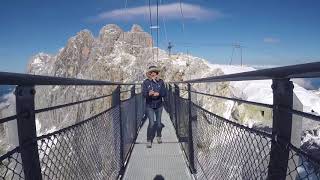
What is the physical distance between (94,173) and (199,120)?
178 centimetres

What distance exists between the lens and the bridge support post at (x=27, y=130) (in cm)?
201

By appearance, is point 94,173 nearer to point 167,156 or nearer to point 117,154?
point 117,154

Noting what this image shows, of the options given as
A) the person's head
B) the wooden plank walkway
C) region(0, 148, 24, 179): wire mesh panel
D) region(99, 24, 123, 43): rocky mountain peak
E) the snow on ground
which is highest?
region(99, 24, 123, 43): rocky mountain peak

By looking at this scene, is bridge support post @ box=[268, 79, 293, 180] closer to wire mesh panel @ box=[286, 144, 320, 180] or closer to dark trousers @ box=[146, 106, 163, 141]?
wire mesh panel @ box=[286, 144, 320, 180]

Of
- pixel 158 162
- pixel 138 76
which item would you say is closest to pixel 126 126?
pixel 158 162

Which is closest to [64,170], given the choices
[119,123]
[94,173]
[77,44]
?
[94,173]

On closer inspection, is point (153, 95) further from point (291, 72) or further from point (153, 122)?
point (291, 72)

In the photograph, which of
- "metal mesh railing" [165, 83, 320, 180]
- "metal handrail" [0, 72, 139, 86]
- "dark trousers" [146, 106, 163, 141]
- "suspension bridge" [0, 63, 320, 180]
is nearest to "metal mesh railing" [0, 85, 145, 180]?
"suspension bridge" [0, 63, 320, 180]

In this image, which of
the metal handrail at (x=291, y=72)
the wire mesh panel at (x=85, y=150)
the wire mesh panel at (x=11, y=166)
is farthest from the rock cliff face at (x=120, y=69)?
the metal handrail at (x=291, y=72)

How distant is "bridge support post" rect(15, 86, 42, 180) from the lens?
2014mm

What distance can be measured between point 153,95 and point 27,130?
620 cm

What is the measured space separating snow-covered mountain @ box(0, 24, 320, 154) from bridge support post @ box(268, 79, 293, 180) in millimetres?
1363

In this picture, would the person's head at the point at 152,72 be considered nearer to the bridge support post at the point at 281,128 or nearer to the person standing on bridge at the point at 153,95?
the person standing on bridge at the point at 153,95

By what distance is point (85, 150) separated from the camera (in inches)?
146
